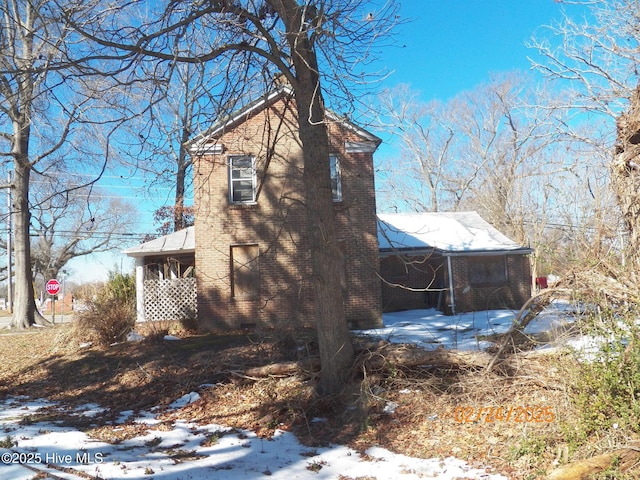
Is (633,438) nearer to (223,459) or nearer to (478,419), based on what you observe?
(478,419)

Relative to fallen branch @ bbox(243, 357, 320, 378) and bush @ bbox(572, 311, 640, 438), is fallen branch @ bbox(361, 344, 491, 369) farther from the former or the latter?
bush @ bbox(572, 311, 640, 438)

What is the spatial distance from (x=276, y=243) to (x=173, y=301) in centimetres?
399

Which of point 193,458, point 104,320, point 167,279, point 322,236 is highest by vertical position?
point 322,236

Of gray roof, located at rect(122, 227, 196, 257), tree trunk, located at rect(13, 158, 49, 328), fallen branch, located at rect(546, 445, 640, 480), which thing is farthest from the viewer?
tree trunk, located at rect(13, 158, 49, 328)

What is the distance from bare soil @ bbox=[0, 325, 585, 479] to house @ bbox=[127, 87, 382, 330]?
397 cm

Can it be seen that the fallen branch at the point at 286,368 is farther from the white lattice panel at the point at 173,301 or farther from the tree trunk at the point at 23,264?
the tree trunk at the point at 23,264

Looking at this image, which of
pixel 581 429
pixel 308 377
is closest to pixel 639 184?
pixel 581 429

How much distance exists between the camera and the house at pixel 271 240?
1631 cm

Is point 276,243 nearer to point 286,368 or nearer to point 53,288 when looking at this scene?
point 286,368

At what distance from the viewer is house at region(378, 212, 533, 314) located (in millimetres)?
20453

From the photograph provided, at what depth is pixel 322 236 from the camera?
26.4 ft

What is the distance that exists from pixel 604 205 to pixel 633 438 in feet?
11.1
